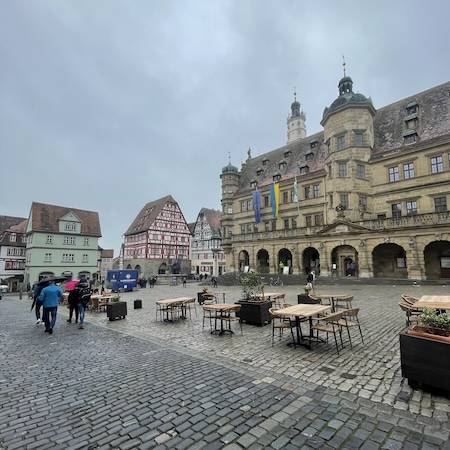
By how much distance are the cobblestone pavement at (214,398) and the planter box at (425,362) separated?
0.22 m

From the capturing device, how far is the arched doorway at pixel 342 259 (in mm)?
30916

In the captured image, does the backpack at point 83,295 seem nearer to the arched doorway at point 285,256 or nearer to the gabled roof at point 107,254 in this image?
the arched doorway at point 285,256

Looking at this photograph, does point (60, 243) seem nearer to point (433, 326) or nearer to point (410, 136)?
point (433, 326)

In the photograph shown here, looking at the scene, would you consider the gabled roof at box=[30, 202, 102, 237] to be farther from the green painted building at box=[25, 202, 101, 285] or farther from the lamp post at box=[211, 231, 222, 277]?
the lamp post at box=[211, 231, 222, 277]

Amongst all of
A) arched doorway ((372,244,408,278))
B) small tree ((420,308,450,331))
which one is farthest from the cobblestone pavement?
arched doorway ((372,244,408,278))

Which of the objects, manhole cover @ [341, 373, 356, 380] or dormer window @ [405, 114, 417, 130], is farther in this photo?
dormer window @ [405, 114, 417, 130]

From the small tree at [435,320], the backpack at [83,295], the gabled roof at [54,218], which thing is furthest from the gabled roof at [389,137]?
the backpack at [83,295]

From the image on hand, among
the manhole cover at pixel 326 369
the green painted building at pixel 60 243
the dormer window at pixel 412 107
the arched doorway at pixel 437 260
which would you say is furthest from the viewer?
the green painted building at pixel 60 243

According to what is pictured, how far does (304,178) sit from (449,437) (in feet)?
116

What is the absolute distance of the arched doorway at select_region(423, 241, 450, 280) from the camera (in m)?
25.9

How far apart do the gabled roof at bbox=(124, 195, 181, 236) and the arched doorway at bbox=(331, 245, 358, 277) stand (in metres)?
34.8

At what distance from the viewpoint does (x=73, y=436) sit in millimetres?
3482

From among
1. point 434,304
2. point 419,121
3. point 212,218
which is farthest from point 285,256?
point 434,304

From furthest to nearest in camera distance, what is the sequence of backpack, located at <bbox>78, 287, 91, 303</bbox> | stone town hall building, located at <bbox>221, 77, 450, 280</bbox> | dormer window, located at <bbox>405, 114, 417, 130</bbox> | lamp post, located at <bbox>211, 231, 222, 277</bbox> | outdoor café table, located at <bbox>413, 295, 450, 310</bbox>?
lamp post, located at <bbox>211, 231, 222, 277</bbox>
dormer window, located at <bbox>405, 114, 417, 130</bbox>
stone town hall building, located at <bbox>221, 77, 450, 280</bbox>
backpack, located at <bbox>78, 287, 91, 303</bbox>
outdoor café table, located at <bbox>413, 295, 450, 310</bbox>
